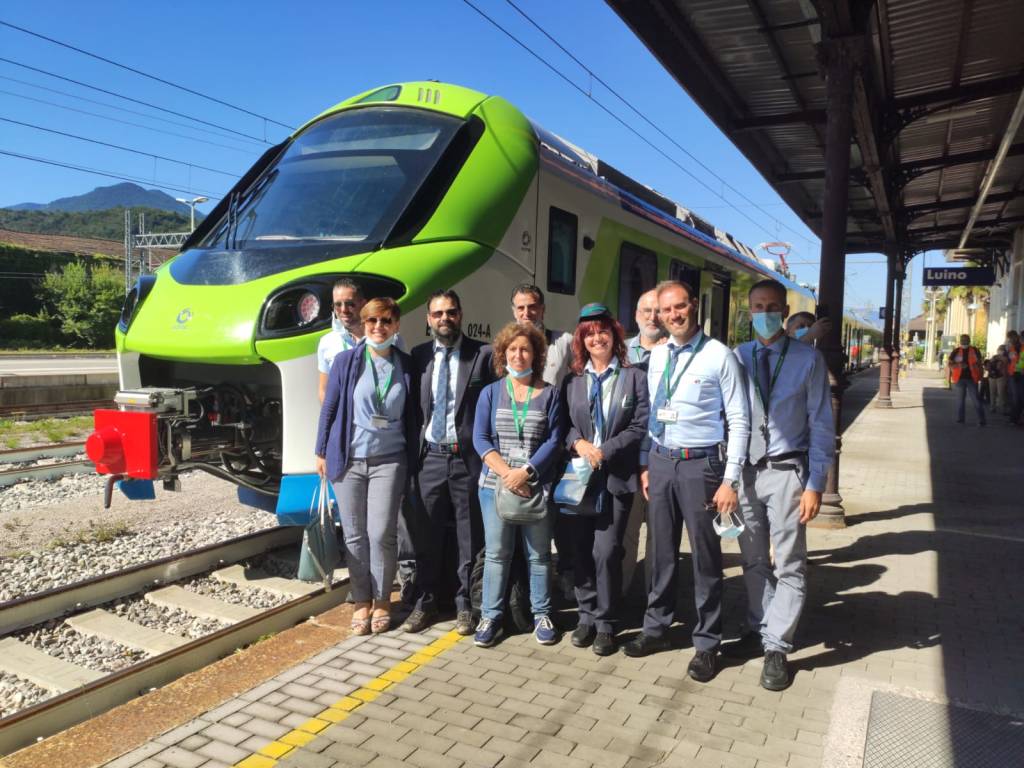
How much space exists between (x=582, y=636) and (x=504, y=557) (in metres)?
0.61

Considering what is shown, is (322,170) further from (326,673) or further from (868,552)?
(868,552)

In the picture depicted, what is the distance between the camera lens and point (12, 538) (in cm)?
641

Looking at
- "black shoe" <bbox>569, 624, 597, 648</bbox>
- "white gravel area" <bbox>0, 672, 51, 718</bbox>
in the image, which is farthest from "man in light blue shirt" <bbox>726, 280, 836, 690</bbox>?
"white gravel area" <bbox>0, 672, 51, 718</bbox>

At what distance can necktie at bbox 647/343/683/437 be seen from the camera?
4074 millimetres

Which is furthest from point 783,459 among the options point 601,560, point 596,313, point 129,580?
point 129,580

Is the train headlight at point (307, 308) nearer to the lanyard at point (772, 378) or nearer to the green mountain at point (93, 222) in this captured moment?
the lanyard at point (772, 378)

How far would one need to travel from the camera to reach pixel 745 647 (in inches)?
172

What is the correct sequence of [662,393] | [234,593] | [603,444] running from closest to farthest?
[662,393], [603,444], [234,593]

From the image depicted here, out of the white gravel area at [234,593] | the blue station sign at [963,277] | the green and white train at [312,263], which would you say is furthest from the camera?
the blue station sign at [963,277]

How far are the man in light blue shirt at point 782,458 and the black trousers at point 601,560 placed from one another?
0.64 m

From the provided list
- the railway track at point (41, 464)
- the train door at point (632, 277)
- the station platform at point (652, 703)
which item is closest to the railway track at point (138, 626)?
the station platform at point (652, 703)

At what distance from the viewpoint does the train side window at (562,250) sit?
6461 millimetres

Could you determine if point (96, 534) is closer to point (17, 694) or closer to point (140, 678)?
point (17, 694)

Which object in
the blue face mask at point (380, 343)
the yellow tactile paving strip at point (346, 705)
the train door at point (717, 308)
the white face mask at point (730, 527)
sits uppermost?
the train door at point (717, 308)
